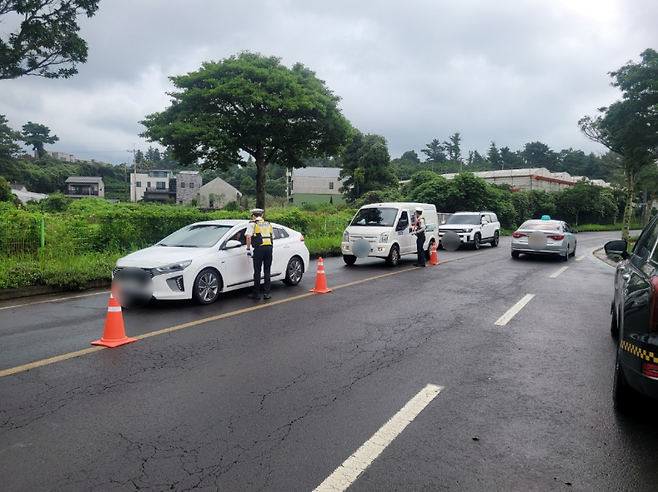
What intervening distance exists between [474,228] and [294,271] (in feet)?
48.2

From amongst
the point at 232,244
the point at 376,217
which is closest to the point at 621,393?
the point at 232,244

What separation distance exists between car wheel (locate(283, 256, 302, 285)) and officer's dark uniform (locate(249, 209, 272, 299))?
4.79ft

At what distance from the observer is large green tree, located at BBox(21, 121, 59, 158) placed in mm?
102762

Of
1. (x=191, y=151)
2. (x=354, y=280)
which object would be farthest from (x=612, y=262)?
(x=191, y=151)

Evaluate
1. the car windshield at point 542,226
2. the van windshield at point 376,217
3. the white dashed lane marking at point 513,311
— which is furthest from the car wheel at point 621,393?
the car windshield at point 542,226

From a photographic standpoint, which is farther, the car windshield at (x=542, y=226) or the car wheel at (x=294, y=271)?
the car windshield at (x=542, y=226)

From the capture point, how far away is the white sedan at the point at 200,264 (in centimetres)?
824

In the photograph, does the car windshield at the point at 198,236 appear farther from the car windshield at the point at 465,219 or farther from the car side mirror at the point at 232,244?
the car windshield at the point at 465,219

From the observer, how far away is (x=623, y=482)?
3.18 meters

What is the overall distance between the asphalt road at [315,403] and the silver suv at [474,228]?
601 inches

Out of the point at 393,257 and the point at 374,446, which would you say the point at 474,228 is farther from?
the point at 374,446

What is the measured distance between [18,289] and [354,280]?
719cm

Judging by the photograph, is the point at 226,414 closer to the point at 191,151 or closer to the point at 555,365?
the point at 555,365

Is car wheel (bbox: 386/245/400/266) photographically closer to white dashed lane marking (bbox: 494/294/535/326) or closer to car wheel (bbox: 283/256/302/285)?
car wheel (bbox: 283/256/302/285)
